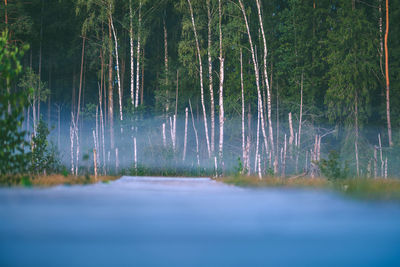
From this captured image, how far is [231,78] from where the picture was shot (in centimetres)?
1566

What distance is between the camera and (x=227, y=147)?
1568 cm

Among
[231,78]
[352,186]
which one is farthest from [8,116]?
[231,78]

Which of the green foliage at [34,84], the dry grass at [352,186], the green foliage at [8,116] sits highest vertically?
the green foliage at [34,84]

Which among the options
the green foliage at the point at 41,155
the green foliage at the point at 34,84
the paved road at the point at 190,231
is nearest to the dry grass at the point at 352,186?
the paved road at the point at 190,231

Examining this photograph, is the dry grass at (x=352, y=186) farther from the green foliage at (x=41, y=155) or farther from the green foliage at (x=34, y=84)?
the green foliage at (x=34, y=84)

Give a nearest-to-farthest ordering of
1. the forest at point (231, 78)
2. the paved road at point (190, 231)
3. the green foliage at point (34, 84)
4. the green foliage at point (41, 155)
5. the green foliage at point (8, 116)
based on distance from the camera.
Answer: the paved road at point (190, 231), the green foliage at point (8, 116), the green foliage at point (41, 155), the forest at point (231, 78), the green foliage at point (34, 84)

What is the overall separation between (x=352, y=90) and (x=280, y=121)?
3.18 m

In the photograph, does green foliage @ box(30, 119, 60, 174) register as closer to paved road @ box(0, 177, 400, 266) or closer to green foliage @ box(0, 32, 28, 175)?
green foliage @ box(0, 32, 28, 175)

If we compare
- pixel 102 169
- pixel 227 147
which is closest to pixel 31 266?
pixel 102 169

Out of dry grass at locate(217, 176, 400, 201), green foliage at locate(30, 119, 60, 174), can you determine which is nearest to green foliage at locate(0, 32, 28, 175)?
green foliage at locate(30, 119, 60, 174)

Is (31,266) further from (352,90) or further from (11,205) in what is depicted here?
(352,90)

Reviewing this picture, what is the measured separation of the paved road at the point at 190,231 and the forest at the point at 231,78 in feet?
21.1

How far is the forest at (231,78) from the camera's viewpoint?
1352 cm

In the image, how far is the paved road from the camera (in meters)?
3.71
